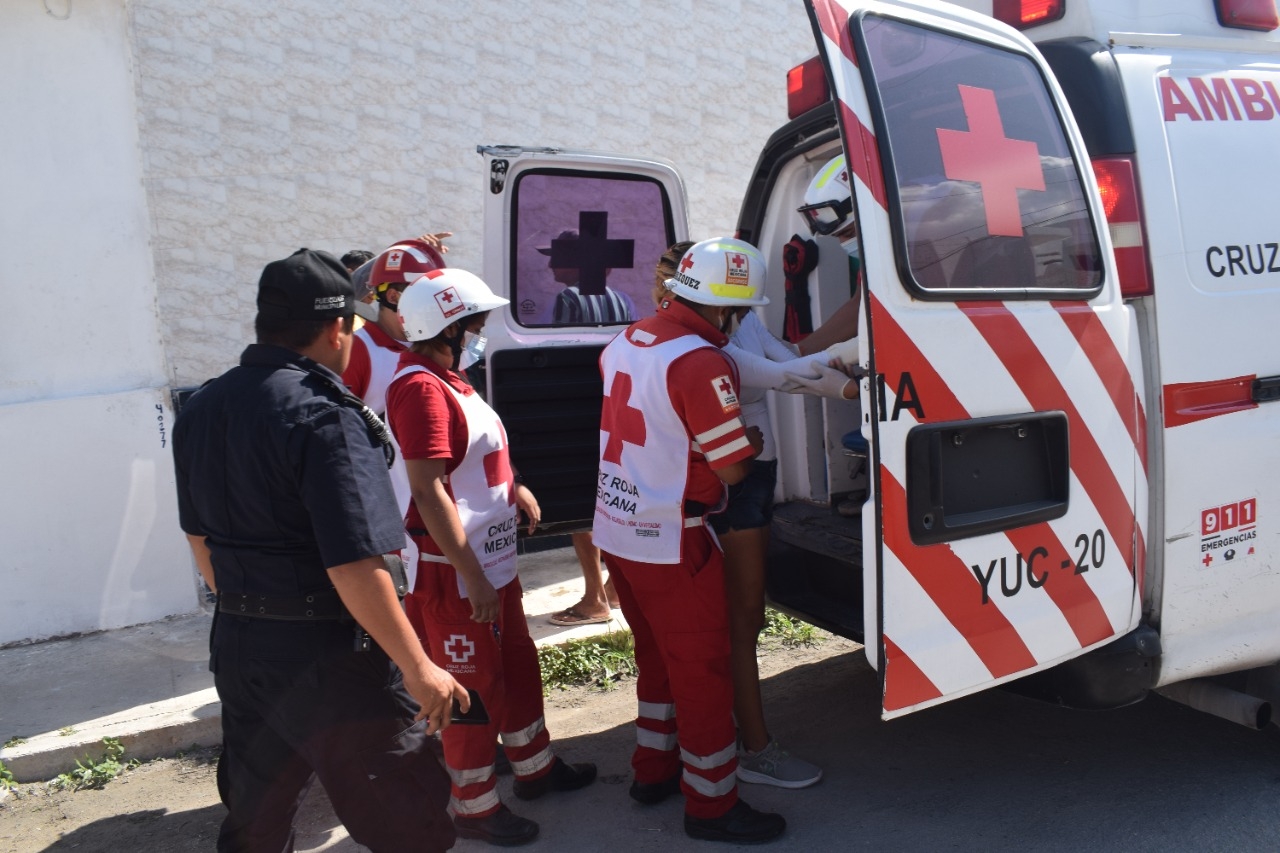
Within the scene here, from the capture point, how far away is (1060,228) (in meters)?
2.83

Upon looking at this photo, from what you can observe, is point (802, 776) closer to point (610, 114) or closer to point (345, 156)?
point (345, 156)

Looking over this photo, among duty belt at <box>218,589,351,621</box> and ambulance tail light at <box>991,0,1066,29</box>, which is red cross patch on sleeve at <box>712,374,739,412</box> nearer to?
duty belt at <box>218,589,351,621</box>

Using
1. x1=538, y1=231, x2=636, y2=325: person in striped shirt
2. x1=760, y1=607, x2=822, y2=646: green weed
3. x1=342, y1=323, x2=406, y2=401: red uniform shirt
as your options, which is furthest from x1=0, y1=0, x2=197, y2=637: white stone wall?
x1=760, y1=607, x2=822, y2=646: green weed

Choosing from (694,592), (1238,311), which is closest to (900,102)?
(1238,311)

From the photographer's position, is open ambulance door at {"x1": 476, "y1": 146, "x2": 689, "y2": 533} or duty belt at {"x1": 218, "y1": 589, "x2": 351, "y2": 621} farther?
open ambulance door at {"x1": 476, "y1": 146, "x2": 689, "y2": 533}

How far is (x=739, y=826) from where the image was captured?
3256 mm

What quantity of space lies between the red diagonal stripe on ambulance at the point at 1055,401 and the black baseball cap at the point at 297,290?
1492 millimetres

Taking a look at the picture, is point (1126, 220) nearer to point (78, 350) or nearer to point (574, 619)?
point (574, 619)

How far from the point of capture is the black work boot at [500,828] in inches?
133

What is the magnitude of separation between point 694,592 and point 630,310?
5.78 ft

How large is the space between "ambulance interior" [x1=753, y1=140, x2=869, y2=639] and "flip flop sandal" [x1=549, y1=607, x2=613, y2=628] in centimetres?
147

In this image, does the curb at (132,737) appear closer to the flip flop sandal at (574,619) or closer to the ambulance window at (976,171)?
the flip flop sandal at (574,619)

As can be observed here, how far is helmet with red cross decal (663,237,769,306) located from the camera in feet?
10.7

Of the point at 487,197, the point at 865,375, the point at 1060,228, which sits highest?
the point at 487,197
